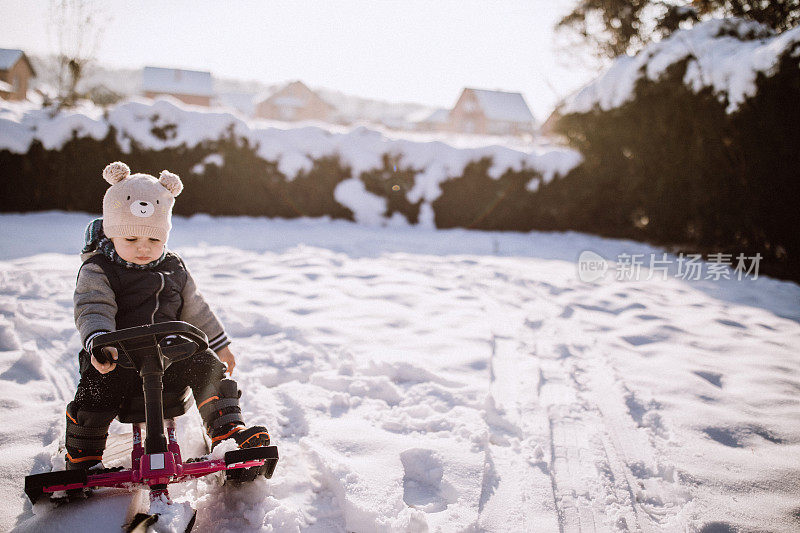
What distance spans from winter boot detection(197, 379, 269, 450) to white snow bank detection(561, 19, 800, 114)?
261 inches

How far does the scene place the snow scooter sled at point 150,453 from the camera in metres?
1.46

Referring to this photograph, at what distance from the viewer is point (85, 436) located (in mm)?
1617

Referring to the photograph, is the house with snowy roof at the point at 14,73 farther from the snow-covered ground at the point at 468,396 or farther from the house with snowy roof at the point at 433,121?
the house with snowy roof at the point at 433,121

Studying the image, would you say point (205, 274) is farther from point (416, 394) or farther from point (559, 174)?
point (559, 174)

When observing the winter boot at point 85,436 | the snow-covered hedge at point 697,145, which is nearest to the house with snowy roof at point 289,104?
the snow-covered hedge at point 697,145

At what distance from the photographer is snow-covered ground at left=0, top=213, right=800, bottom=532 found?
1763mm

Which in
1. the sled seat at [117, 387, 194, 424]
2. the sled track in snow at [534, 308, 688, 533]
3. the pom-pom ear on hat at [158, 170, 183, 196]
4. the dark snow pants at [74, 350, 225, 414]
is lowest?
the sled track in snow at [534, 308, 688, 533]

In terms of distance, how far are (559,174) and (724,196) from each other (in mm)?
2530

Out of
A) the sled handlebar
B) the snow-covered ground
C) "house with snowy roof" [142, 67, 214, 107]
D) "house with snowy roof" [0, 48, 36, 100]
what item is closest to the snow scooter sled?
the sled handlebar

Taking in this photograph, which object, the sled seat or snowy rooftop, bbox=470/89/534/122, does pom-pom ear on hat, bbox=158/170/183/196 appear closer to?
the sled seat

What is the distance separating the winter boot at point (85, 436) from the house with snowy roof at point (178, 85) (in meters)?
43.5

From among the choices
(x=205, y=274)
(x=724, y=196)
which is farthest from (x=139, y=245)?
(x=724, y=196)

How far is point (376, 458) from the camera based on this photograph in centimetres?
200

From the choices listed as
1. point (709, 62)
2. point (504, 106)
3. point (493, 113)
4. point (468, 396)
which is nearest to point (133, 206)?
point (468, 396)
